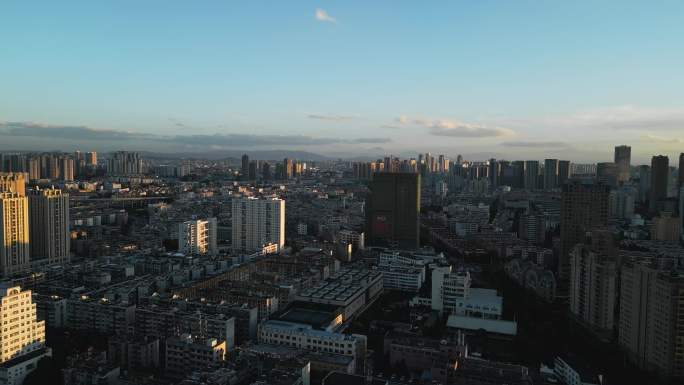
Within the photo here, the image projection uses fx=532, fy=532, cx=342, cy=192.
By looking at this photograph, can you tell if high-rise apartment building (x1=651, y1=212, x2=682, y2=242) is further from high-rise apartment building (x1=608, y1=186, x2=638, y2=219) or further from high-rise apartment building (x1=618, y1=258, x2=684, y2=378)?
high-rise apartment building (x1=618, y1=258, x2=684, y2=378)

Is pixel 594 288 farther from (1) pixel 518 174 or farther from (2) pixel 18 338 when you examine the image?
(1) pixel 518 174

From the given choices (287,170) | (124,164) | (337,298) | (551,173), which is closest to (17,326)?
(337,298)

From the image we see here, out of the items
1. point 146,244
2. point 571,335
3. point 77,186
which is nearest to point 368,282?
point 571,335

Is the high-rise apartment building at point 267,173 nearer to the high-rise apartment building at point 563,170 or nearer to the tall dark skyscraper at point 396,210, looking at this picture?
the high-rise apartment building at point 563,170

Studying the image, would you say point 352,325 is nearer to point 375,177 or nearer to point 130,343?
point 130,343

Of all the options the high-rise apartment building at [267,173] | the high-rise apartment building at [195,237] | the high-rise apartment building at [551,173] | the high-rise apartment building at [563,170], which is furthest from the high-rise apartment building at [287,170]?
the high-rise apartment building at [195,237]

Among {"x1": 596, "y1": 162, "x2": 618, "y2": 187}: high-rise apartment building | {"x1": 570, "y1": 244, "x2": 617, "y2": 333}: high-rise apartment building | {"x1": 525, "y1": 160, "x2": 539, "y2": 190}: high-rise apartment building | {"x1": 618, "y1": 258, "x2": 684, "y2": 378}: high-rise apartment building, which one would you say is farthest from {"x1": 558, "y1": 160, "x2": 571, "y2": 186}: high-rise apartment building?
{"x1": 618, "y1": 258, "x2": 684, "y2": 378}: high-rise apartment building
